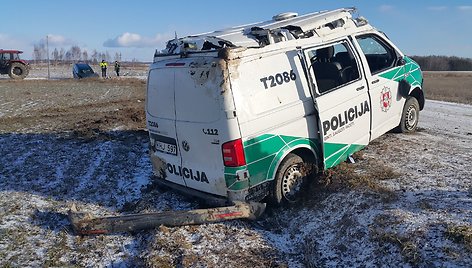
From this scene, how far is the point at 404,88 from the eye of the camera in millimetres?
7270

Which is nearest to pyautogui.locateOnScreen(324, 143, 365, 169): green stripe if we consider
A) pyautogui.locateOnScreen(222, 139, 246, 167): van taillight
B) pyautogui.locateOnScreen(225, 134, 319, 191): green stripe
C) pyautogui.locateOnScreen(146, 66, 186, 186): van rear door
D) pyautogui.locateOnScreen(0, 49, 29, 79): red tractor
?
pyautogui.locateOnScreen(225, 134, 319, 191): green stripe

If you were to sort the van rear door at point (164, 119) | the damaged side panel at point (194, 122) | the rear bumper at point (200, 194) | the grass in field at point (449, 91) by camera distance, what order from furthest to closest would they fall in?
the grass in field at point (449, 91) < the van rear door at point (164, 119) < the rear bumper at point (200, 194) < the damaged side panel at point (194, 122)

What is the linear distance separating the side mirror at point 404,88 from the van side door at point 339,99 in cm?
116

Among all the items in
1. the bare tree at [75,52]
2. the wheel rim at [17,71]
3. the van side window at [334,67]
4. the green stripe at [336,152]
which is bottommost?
the green stripe at [336,152]

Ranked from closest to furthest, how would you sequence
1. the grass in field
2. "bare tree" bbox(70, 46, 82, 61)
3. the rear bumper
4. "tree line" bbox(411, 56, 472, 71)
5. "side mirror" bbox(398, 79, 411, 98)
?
the rear bumper < "side mirror" bbox(398, 79, 411, 98) < the grass in field < "tree line" bbox(411, 56, 472, 71) < "bare tree" bbox(70, 46, 82, 61)

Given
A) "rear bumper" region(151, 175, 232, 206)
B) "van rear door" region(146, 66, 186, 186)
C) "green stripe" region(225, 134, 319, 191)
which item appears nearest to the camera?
"green stripe" region(225, 134, 319, 191)

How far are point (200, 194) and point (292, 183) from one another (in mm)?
1225

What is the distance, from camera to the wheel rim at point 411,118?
7816 mm

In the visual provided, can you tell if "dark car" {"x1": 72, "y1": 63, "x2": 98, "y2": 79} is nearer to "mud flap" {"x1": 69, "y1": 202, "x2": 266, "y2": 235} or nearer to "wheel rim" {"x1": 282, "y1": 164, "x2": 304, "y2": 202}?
"mud flap" {"x1": 69, "y1": 202, "x2": 266, "y2": 235}

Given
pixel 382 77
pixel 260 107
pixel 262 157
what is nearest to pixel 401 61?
pixel 382 77

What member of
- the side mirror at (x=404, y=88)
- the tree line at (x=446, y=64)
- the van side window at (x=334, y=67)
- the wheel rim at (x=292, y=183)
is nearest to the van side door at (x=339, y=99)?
the van side window at (x=334, y=67)

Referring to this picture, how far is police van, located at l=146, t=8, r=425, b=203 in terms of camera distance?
4867 mm

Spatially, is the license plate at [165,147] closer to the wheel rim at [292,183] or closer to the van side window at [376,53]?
the wheel rim at [292,183]

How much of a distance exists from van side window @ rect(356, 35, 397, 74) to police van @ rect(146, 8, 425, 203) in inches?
3.0
